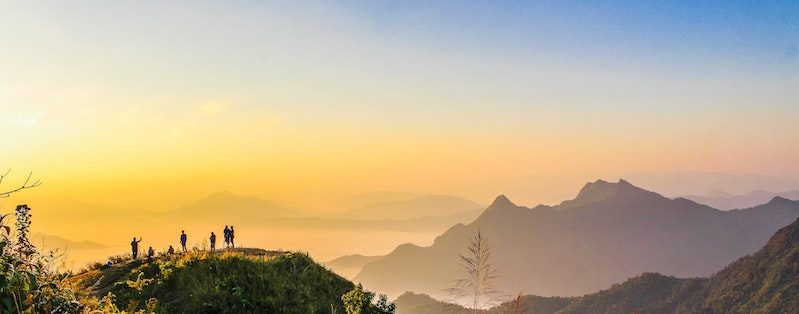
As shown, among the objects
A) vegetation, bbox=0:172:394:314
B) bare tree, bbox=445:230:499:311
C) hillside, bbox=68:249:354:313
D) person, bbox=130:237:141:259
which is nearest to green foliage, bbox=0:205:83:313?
vegetation, bbox=0:172:394:314

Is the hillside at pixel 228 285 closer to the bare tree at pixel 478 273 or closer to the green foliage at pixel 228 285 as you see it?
the green foliage at pixel 228 285

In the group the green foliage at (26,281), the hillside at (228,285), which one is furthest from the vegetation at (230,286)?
the green foliage at (26,281)

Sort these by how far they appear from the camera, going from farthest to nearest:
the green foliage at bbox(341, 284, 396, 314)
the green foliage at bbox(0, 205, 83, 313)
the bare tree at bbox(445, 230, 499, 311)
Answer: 1. the bare tree at bbox(445, 230, 499, 311)
2. the green foliage at bbox(341, 284, 396, 314)
3. the green foliage at bbox(0, 205, 83, 313)

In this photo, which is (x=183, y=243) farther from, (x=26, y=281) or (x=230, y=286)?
(x=26, y=281)

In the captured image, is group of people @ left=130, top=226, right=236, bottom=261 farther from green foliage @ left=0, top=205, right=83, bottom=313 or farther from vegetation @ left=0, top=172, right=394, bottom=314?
green foliage @ left=0, top=205, right=83, bottom=313

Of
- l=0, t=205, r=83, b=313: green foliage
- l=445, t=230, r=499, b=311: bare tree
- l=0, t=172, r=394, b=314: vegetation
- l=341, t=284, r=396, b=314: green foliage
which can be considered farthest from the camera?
l=445, t=230, r=499, b=311: bare tree

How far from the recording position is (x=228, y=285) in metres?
23.0

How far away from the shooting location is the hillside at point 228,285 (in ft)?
72.1

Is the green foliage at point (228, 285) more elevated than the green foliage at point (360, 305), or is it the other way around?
the green foliage at point (228, 285)

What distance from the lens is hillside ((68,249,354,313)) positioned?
22.0m

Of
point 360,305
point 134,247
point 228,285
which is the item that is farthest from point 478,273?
point 134,247

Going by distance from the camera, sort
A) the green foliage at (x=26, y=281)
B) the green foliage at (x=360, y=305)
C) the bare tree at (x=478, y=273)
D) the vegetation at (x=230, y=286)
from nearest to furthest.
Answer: the green foliage at (x=26, y=281), the green foliage at (x=360, y=305), the vegetation at (x=230, y=286), the bare tree at (x=478, y=273)

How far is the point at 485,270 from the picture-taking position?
88.4 feet

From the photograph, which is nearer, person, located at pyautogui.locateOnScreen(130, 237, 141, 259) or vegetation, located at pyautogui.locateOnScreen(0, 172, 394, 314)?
vegetation, located at pyautogui.locateOnScreen(0, 172, 394, 314)
